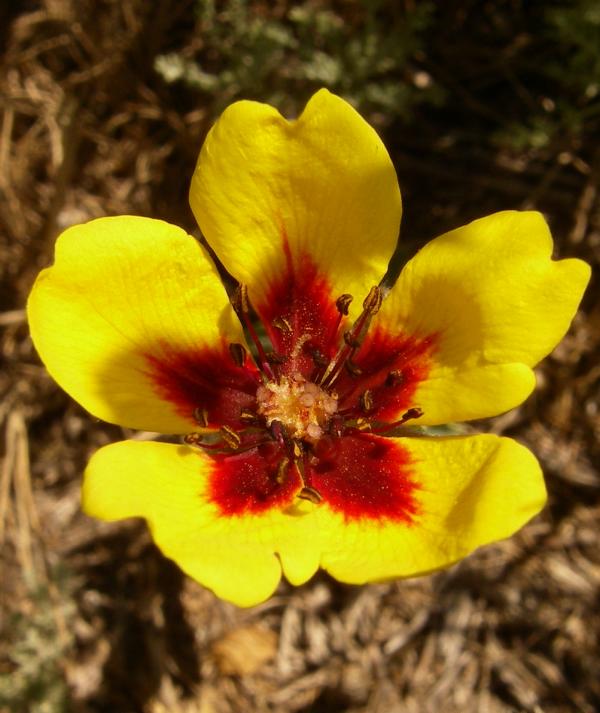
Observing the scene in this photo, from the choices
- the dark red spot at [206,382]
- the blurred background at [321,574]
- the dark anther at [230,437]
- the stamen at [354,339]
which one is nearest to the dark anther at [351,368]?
the stamen at [354,339]

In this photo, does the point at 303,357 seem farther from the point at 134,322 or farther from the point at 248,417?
the point at 134,322

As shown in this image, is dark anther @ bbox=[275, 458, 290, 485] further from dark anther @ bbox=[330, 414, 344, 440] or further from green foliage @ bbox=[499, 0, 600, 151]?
green foliage @ bbox=[499, 0, 600, 151]

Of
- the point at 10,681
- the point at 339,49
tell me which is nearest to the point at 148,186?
the point at 339,49

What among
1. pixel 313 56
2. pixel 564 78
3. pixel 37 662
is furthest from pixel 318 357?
pixel 37 662

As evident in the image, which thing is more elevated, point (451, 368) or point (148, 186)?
point (451, 368)

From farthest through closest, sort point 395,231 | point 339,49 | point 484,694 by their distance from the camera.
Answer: point 484,694 < point 339,49 < point 395,231

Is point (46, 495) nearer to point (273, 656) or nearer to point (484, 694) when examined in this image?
point (273, 656)

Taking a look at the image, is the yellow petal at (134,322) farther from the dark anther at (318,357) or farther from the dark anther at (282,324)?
the dark anther at (318,357)
